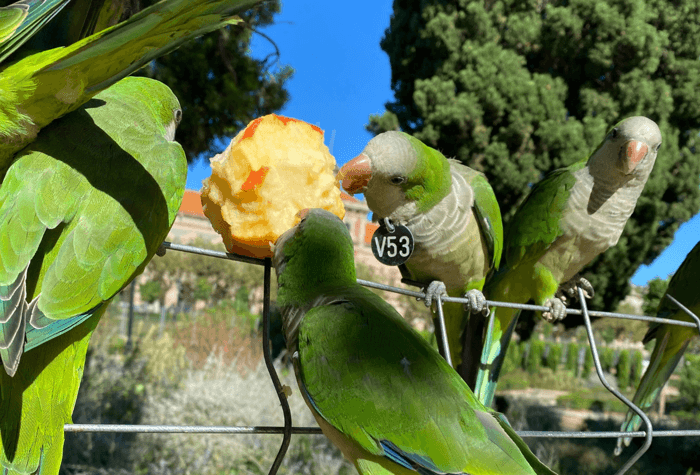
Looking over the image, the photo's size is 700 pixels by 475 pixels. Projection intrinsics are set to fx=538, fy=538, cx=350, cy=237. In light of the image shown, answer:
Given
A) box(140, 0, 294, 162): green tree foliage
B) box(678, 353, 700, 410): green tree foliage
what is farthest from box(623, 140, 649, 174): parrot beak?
box(678, 353, 700, 410): green tree foliage

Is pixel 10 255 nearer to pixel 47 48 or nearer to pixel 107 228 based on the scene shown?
pixel 107 228

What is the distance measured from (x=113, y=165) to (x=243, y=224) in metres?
0.20

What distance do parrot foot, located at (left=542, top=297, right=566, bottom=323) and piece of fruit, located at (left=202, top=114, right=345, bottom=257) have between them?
0.76 meters

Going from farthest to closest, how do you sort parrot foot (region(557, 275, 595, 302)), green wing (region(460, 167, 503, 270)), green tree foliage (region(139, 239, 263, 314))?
green tree foliage (region(139, 239, 263, 314)) → parrot foot (region(557, 275, 595, 302)) → green wing (region(460, 167, 503, 270))

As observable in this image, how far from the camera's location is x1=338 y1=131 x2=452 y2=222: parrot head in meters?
1.09

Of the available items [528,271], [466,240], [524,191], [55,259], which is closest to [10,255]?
[55,259]

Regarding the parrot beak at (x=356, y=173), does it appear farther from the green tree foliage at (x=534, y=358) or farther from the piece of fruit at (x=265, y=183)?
the green tree foliage at (x=534, y=358)

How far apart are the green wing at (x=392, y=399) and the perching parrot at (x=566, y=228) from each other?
676mm

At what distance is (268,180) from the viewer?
0.85 m

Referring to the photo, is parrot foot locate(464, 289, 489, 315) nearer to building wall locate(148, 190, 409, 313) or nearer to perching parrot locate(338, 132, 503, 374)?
perching parrot locate(338, 132, 503, 374)

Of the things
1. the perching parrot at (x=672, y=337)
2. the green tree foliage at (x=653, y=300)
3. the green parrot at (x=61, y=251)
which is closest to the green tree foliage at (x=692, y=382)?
the green tree foliage at (x=653, y=300)

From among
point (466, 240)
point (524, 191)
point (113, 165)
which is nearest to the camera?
point (113, 165)

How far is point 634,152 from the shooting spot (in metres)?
1.28

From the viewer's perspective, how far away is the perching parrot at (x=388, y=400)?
69cm
